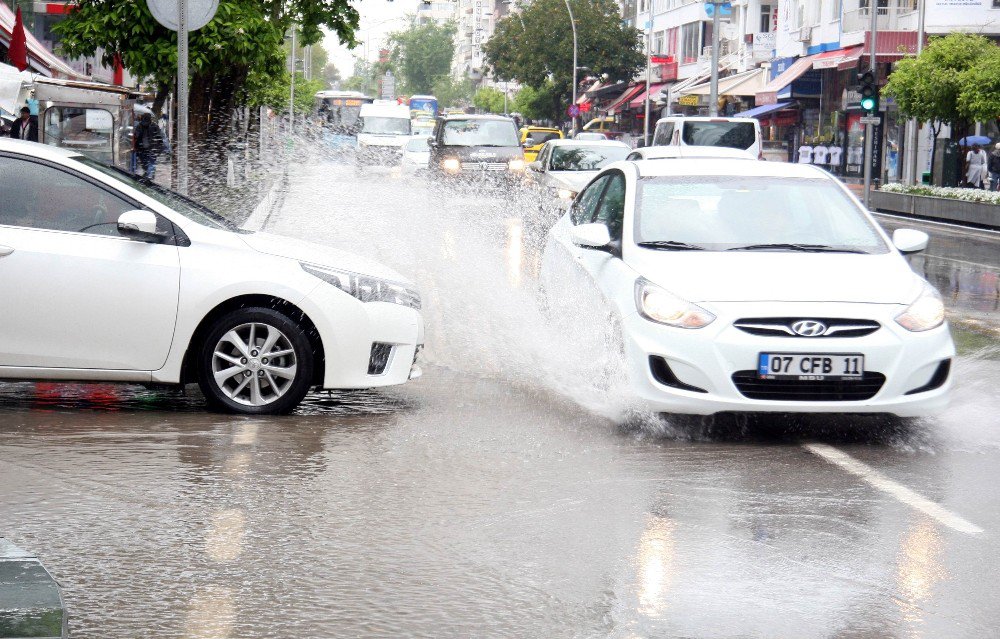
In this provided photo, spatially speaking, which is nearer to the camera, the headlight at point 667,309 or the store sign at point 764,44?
the headlight at point 667,309

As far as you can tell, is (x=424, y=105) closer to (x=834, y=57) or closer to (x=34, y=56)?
(x=834, y=57)

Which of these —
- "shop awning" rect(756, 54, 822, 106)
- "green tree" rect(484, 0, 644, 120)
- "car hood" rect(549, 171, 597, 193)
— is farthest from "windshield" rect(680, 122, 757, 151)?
"green tree" rect(484, 0, 644, 120)

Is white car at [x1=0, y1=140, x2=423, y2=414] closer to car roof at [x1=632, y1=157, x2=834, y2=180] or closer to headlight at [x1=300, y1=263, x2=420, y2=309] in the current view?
headlight at [x1=300, y1=263, x2=420, y2=309]

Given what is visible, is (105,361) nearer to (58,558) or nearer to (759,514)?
(58,558)

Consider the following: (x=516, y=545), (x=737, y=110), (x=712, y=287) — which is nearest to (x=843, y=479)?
(x=712, y=287)

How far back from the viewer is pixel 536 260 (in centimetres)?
1762

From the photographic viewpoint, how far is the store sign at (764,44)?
62094 millimetres

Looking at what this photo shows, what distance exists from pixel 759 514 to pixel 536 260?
38.4 feet

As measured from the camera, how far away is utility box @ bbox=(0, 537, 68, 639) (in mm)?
3416

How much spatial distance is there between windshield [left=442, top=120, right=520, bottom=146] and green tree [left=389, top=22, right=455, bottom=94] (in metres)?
148

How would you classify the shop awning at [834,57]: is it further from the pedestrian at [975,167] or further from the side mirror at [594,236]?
the side mirror at [594,236]

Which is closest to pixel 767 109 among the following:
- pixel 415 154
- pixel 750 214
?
pixel 415 154

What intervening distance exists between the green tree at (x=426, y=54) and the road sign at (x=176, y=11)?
543 feet

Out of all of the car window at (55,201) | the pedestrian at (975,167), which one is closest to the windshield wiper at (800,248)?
the car window at (55,201)
